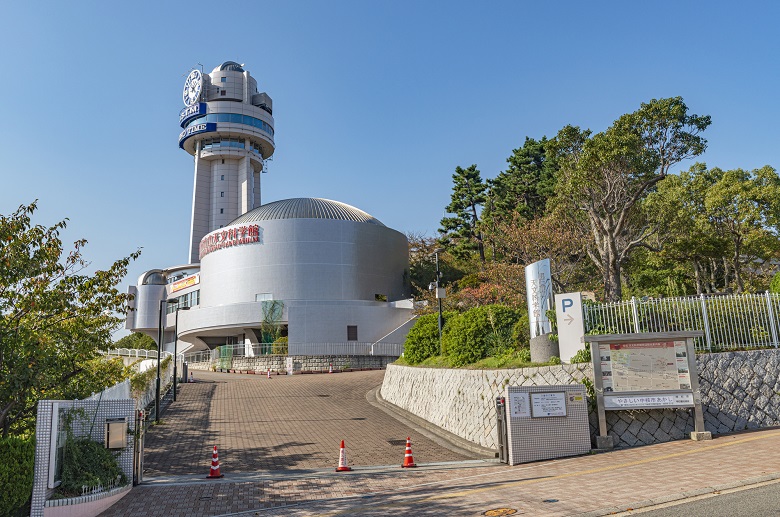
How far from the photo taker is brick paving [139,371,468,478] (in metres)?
13.3

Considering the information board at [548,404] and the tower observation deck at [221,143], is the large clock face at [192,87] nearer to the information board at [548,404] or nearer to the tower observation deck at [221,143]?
the tower observation deck at [221,143]

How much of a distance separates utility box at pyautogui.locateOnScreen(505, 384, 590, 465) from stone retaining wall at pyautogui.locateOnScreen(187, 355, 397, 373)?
24936mm

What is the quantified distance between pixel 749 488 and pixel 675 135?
19.4m

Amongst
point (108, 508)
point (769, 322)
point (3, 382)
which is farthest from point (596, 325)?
point (3, 382)

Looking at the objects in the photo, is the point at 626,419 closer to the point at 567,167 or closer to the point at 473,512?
the point at 473,512

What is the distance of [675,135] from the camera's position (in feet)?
79.4

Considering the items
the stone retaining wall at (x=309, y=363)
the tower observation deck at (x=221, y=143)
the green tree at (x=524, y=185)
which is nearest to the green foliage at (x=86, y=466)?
the stone retaining wall at (x=309, y=363)

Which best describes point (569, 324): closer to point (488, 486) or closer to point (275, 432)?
point (488, 486)

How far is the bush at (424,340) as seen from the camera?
2212 cm

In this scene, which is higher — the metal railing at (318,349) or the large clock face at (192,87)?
the large clock face at (192,87)

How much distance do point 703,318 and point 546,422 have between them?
19.4ft

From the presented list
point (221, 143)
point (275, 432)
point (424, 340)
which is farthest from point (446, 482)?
point (221, 143)

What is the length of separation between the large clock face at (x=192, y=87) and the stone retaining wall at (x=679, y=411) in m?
69.8

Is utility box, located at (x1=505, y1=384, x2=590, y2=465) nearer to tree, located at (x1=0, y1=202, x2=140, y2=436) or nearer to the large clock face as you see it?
tree, located at (x1=0, y1=202, x2=140, y2=436)
